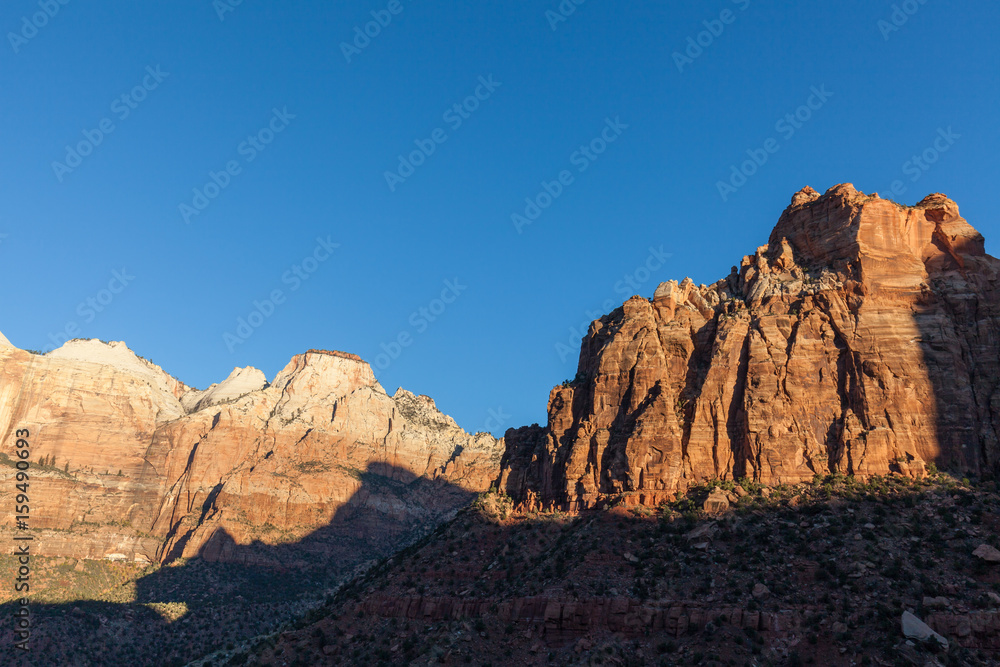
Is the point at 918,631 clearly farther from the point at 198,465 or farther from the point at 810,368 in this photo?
the point at 198,465

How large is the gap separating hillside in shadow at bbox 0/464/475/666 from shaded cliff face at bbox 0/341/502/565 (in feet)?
2.56

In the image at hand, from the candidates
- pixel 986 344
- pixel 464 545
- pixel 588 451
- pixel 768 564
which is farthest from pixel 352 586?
pixel 986 344

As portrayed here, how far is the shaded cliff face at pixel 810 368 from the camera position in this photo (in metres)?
61.1

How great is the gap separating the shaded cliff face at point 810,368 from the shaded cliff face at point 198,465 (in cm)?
9070

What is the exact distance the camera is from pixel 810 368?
65.4 metres

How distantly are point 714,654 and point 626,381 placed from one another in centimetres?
3176

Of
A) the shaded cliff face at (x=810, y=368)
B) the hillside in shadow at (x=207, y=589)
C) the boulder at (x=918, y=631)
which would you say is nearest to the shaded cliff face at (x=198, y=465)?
the hillside in shadow at (x=207, y=589)

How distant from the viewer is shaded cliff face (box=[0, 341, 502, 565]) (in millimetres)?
144750

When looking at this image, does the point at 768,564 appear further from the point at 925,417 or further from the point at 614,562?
the point at 925,417

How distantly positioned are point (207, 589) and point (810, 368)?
4033 inches

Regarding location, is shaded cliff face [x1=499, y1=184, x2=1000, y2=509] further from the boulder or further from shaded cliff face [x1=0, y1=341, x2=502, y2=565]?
shaded cliff face [x1=0, y1=341, x2=502, y2=565]

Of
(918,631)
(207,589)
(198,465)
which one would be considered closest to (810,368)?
(918,631)

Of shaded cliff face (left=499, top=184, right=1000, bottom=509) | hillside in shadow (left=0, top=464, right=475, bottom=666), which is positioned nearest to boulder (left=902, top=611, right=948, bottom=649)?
shaded cliff face (left=499, top=184, right=1000, bottom=509)

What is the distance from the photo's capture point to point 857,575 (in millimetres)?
48938
